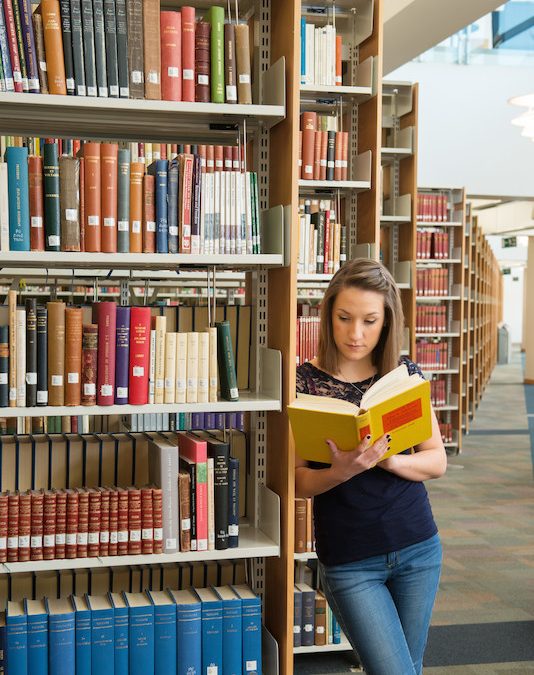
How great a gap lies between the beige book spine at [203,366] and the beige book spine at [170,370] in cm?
8

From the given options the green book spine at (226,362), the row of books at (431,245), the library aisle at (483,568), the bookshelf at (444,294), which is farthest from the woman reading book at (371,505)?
the row of books at (431,245)

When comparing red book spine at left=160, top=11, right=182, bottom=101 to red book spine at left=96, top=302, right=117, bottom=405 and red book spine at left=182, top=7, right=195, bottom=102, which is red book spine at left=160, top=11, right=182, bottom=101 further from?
red book spine at left=96, top=302, right=117, bottom=405

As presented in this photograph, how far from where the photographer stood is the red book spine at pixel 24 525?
2389 millimetres

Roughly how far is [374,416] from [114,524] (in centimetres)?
91

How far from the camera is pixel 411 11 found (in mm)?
6156

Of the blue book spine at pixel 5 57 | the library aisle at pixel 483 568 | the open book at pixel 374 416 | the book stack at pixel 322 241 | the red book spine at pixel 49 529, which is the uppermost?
the blue book spine at pixel 5 57

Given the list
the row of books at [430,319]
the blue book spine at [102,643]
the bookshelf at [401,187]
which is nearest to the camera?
the blue book spine at [102,643]

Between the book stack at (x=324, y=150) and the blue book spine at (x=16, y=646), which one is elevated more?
the book stack at (x=324, y=150)

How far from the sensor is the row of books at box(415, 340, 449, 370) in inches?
347

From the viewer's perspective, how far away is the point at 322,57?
4.72 meters

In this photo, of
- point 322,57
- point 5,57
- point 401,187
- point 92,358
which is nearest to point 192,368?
point 92,358

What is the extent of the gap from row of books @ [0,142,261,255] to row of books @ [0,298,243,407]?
0.61ft

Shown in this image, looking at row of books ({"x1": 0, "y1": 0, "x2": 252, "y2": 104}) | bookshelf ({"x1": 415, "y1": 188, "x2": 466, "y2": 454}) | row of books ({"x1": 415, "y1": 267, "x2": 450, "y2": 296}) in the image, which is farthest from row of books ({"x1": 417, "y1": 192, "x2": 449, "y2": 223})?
row of books ({"x1": 0, "y1": 0, "x2": 252, "y2": 104})

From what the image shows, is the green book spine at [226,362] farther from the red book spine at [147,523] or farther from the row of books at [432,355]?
the row of books at [432,355]
